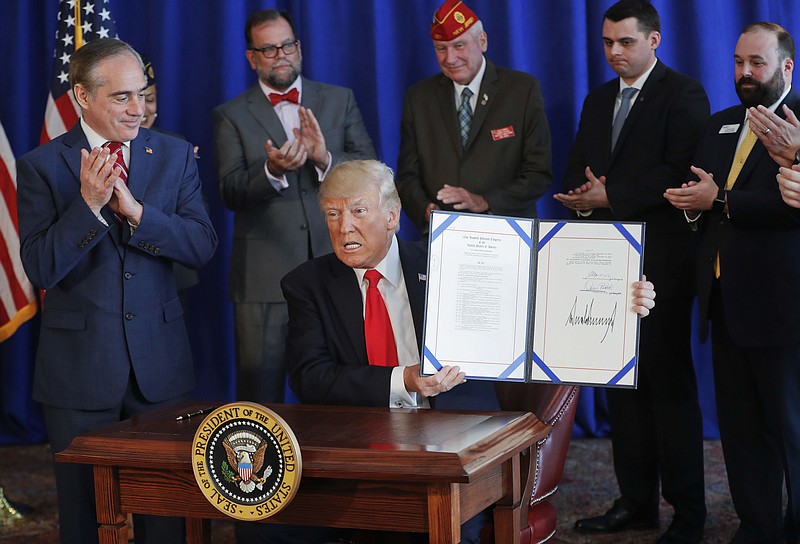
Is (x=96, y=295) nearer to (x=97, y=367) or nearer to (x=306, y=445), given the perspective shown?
(x=97, y=367)

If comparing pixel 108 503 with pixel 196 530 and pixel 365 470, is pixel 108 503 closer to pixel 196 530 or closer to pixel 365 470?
pixel 196 530

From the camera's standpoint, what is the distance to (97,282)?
314 cm

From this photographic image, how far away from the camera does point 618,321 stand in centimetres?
278

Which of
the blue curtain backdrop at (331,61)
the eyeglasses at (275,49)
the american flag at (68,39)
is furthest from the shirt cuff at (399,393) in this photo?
the american flag at (68,39)

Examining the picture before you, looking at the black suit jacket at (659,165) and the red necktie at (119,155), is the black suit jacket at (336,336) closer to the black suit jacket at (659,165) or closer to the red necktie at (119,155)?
the red necktie at (119,155)

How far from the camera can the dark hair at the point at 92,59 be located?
311 centimetres

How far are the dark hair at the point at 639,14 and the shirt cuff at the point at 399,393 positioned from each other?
2135 millimetres

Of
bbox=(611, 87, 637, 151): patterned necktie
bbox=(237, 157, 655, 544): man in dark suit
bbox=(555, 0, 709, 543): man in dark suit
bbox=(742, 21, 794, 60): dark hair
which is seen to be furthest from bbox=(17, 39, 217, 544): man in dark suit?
bbox=(742, 21, 794, 60): dark hair

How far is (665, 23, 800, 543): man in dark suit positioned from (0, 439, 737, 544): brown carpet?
1.27 feet

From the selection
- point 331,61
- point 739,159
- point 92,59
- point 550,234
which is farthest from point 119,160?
point 331,61

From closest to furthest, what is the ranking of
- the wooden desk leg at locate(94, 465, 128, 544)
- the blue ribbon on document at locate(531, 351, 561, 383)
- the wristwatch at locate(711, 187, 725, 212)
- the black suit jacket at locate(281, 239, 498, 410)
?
the wooden desk leg at locate(94, 465, 128, 544) → the blue ribbon on document at locate(531, 351, 561, 383) → the black suit jacket at locate(281, 239, 498, 410) → the wristwatch at locate(711, 187, 725, 212)

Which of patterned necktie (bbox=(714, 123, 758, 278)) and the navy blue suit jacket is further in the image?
patterned necktie (bbox=(714, 123, 758, 278))

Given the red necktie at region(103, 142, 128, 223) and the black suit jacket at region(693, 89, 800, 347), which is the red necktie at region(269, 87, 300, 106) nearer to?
the red necktie at region(103, 142, 128, 223)

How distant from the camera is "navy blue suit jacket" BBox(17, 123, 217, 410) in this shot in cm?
311
